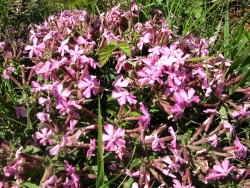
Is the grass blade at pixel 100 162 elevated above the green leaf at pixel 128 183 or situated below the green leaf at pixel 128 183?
above

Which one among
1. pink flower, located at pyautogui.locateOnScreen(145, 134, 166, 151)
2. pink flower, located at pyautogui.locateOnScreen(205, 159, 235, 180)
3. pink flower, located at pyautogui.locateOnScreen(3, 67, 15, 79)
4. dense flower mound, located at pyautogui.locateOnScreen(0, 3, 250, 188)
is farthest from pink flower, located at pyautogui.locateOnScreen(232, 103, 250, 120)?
pink flower, located at pyautogui.locateOnScreen(3, 67, 15, 79)

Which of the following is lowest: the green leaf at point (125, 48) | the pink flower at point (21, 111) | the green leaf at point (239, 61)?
the pink flower at point (21, 111)

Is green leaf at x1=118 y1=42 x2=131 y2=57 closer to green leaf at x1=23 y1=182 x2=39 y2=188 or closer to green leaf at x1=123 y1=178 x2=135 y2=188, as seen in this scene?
green leaf at x1=123 y1=178 x2=135 y2=188

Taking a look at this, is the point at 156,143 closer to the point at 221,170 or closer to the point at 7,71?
the point at 221,170

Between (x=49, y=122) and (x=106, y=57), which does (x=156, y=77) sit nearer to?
(x=106, y=57)

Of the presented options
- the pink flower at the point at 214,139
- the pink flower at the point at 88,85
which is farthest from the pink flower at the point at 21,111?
the pink flower at the point at 214,139

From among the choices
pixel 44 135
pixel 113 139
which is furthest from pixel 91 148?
pixel 44 135

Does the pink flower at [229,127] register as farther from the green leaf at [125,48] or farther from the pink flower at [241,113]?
the green leaf at [125,48]

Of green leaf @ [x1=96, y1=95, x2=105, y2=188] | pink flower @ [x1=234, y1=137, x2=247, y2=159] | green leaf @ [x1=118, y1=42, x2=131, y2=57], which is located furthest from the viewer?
green leaf @ [x1=118, y1=42, x2=131, y2=57]
